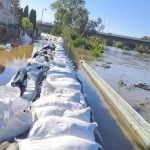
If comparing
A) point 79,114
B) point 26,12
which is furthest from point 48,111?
point 26,12

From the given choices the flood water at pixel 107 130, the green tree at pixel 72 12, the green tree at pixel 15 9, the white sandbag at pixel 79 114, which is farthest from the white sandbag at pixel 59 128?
the green tree at pixel 72 12

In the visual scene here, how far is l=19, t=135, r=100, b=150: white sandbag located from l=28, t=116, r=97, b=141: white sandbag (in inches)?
10.6

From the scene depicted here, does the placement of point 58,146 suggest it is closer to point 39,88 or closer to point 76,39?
point 39,88

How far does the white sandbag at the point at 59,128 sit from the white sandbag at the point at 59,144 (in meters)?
0.27

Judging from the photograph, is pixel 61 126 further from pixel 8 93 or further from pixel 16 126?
pixel 8 93

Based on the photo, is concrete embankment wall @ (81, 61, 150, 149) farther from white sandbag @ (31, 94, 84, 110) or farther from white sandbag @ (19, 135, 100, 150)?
white sandbag @ (19, 135, 100, 150)

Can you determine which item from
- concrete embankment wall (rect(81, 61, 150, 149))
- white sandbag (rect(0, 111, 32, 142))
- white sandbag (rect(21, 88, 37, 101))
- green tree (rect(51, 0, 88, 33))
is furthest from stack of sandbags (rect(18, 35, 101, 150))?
green tree (rect(51, 0, 88, 33))

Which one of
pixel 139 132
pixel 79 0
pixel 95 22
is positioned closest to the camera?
pixel 139 132

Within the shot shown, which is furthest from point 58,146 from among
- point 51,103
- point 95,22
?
point 95,22

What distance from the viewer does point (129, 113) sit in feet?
35.7

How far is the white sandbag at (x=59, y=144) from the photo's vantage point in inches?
200

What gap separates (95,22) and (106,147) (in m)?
71.1

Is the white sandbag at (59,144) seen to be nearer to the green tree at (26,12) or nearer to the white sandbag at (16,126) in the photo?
the white sandbag at (16,126)

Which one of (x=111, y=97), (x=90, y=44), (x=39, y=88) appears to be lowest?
(x=90, y=44)
